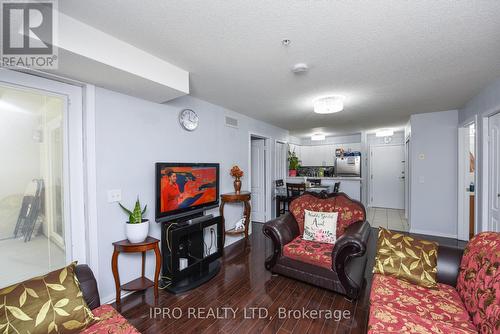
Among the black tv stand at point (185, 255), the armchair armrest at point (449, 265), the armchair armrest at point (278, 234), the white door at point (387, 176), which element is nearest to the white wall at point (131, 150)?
the black tv stand at point (185, 255)

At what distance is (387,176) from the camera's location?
21.9ft

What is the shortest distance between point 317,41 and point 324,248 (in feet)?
6.95

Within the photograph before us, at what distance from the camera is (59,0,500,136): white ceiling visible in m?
1.40

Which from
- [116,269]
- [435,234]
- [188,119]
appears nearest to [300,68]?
[188,119]

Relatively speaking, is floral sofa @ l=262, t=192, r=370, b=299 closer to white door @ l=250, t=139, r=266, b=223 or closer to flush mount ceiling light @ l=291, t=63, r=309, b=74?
flush mount ceiling light @ l=291, t=63, r=309, b=74

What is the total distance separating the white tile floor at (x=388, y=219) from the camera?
4.92 meters

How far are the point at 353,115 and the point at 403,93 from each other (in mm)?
1292

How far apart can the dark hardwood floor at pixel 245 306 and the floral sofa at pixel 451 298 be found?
53 cm

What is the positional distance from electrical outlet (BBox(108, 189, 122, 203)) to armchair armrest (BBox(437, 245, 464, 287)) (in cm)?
297

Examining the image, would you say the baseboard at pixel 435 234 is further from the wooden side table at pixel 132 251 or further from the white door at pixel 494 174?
the wooden side table at pixel 132 251

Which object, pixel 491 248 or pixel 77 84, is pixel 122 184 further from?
pixel 491 248

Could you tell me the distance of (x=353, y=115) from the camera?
14.3ft

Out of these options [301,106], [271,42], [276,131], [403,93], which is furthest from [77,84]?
[276,131]

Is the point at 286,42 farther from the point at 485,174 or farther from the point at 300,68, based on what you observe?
the point at 485,174
